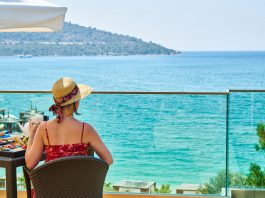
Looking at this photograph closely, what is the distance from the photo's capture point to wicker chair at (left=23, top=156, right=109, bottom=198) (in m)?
3.05

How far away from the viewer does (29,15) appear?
13.4 feet

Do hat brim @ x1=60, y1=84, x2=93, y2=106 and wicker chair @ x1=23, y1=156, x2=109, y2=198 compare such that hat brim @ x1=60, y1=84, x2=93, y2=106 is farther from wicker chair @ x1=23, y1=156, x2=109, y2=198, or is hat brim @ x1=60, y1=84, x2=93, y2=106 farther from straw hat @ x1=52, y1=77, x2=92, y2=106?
wicker chair @ x1=23, y1=156, x2=109, y2=198

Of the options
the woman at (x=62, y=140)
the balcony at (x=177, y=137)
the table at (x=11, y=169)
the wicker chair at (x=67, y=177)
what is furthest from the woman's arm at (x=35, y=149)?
the balcony at (x=177, y=137)

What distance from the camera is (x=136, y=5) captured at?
45281mm

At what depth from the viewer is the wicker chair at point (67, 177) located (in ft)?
10.0

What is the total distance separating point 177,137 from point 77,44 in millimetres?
38743

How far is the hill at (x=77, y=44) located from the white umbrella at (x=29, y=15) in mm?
39346

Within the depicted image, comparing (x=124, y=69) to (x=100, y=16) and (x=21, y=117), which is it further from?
(x=21, y=117)

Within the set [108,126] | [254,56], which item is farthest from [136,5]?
[108,126]

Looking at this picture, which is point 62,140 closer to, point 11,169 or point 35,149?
point 35,149

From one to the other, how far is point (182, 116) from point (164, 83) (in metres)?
37.9

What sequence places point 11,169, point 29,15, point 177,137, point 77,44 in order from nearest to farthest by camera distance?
point 11,169, point 29,15, point 177,137, point 77,44

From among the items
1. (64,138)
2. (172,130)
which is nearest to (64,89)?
(64,138)

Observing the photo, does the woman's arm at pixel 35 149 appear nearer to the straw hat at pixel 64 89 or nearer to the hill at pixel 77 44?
the straw hat at pixel 64 89
